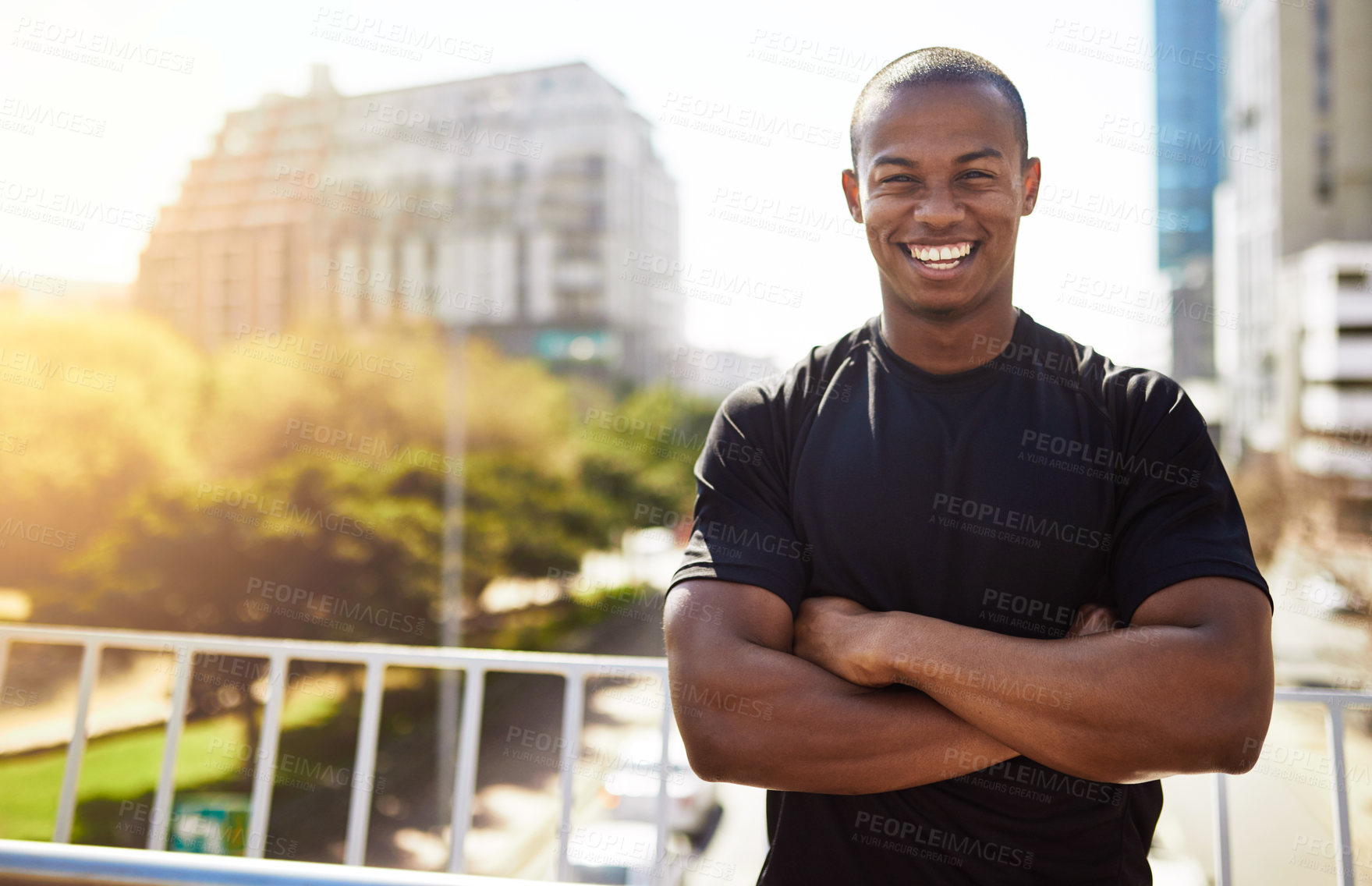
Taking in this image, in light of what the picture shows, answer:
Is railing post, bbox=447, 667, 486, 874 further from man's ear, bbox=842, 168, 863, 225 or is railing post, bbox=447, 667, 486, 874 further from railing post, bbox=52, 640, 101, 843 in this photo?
man's ear, bbox=842, 168, 863, 225

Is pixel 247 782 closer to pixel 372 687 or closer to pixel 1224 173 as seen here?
pixel 372 687

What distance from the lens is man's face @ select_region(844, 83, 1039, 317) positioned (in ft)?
4.30

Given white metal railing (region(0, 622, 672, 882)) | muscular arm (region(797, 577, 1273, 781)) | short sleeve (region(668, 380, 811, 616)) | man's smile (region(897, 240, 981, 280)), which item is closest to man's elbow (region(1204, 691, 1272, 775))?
muscular arm (region(797, 577, 1273, 781))

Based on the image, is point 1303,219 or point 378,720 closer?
point 378,720

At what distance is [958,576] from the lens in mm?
1246

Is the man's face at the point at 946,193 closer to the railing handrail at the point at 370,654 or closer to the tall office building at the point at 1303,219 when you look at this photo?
the railing handrail at the point at 370,654

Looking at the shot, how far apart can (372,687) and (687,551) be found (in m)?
1.20

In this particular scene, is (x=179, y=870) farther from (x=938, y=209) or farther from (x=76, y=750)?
(x=76, y=750)

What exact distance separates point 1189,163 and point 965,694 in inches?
3144

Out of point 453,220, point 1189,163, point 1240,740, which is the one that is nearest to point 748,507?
point 1240,740

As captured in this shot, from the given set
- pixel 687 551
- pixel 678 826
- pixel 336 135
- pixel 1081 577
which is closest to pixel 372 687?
pixel 687 551

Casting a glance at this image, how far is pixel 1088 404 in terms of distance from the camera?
1295mm

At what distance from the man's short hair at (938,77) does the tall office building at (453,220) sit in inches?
1078

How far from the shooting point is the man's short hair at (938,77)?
4.38 ft
